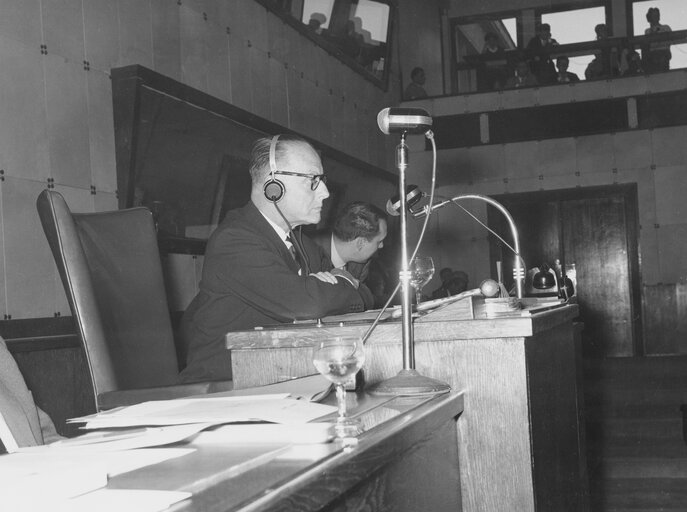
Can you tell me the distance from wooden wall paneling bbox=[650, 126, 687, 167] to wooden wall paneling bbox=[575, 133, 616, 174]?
0.48 m

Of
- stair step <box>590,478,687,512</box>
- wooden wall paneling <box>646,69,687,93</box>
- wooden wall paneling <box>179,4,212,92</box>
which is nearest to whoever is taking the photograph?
stair step <box>590,478,687,512</box>

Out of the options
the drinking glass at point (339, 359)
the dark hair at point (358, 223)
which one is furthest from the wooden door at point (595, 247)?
the drinking glass at point (339, 359)

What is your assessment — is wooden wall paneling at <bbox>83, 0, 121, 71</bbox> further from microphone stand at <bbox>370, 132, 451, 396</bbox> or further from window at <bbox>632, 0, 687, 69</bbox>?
window at <bbox>632, 0, 687, 69</bbox>

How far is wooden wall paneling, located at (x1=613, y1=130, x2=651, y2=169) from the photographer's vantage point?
10.1m

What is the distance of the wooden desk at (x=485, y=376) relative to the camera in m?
1.77

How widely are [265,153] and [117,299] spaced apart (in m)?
0.74

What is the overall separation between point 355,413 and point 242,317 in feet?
4.96

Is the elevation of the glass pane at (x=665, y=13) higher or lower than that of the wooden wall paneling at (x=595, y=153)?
higher

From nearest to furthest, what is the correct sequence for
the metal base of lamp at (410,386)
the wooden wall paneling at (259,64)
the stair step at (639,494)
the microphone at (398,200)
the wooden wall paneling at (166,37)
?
the metal base of lamp at (410,386), the microphone at (398,200), the stair step at (639,494), the wooden wall paneling at (166,37), the wooden wall paneling at (259,64)

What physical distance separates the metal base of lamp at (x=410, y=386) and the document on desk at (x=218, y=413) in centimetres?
28

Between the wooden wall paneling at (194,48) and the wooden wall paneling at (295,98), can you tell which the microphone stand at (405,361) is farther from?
the wooden wall paneling at (295,98)

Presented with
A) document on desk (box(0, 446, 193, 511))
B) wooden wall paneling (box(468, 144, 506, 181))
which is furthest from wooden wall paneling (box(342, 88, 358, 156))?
document on desk (box(0, 446, 193, 511))

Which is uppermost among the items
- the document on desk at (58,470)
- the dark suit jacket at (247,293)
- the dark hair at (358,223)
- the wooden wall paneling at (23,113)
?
the wooden wall paneling at (23,113)

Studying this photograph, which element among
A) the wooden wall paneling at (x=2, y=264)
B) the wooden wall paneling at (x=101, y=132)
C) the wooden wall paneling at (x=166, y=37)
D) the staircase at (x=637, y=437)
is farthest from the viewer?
the wooden wall paneling at (x=166, y=37)
